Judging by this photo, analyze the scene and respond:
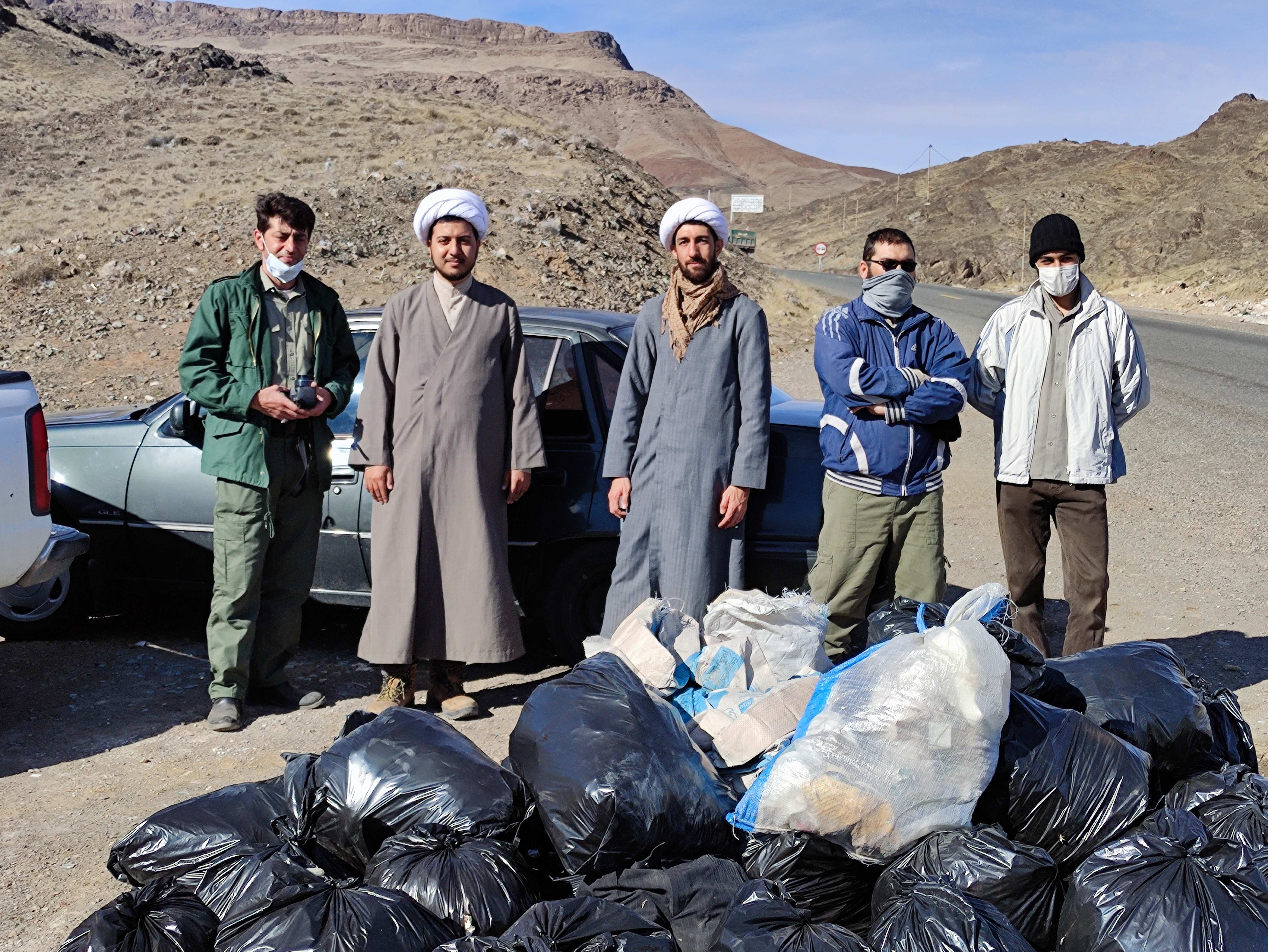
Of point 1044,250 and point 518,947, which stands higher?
point 1044,250

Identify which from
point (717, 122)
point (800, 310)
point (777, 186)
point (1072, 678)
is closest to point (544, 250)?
point (800, 310)

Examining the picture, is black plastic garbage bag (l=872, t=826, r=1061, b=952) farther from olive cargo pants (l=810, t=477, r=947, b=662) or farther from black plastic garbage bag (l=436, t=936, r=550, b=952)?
olive cargo pants (l=810, t=477, r=947, b=662)

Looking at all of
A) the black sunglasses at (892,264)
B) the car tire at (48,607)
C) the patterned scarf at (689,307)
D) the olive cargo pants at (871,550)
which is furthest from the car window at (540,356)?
the car tire at (48,607)

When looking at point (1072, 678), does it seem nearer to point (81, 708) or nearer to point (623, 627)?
point (623, 627)

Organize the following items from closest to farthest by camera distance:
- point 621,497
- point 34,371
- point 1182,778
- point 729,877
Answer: point 729,877, point 1182,778, point 621,497, point 34,371

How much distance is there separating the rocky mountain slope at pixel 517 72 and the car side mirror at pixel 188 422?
13016 centimetres

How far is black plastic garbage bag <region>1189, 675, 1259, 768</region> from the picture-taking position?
3.57 metres

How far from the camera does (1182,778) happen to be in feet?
11.0

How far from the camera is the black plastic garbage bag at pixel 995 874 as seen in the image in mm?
2646

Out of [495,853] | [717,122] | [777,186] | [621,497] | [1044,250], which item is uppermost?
[717,122]

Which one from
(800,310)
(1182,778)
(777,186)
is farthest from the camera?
(777,186)

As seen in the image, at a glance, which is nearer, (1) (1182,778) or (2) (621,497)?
(1) (1182,778)

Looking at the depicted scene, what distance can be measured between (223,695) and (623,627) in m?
1.87

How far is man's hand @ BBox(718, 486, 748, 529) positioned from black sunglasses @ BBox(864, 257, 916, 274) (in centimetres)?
96
